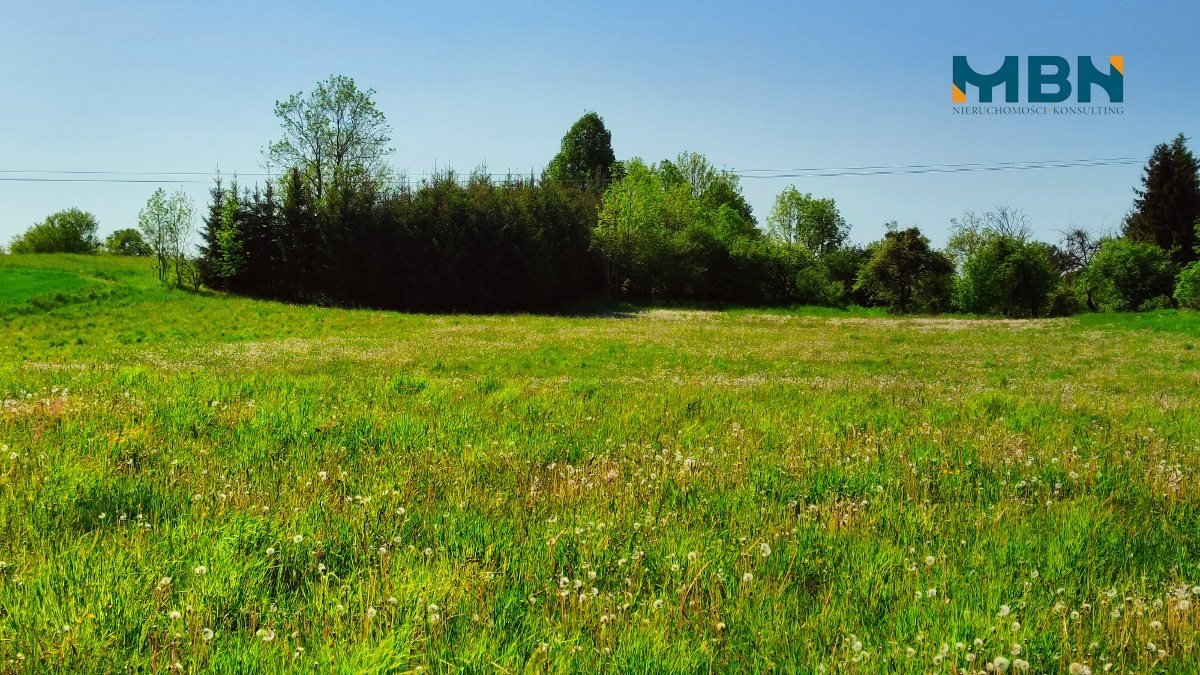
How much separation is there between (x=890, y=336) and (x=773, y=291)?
32.3 meters

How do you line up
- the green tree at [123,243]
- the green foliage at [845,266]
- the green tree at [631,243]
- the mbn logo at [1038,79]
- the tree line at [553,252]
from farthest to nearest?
the green tree at [123,243]
the green foliage at [845,266]
the green tree at [631,243]
the tree line at [553,252]
the mbn logo at [1038,79]

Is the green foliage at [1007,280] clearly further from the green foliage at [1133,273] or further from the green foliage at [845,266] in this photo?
the green foliage at [845,266]

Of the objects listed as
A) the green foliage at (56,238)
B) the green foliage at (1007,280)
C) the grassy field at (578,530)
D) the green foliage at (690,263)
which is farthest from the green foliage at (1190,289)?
the green foliage at (56,238)

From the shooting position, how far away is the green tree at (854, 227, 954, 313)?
57812mm

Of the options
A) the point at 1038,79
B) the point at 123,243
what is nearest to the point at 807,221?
the point at 1038,79

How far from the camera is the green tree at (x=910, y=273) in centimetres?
5781

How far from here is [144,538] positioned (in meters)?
4.08

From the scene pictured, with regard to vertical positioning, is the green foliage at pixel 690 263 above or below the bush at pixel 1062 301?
above

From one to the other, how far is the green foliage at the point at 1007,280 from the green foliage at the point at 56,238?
108 m

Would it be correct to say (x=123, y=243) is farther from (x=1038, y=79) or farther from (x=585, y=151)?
(x=1038, y=79)

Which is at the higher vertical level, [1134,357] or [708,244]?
[708,244]

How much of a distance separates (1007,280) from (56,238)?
4620 inches

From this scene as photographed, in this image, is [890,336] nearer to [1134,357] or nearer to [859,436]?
[1134,357]

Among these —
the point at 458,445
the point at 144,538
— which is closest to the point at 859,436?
the point at 458,445
